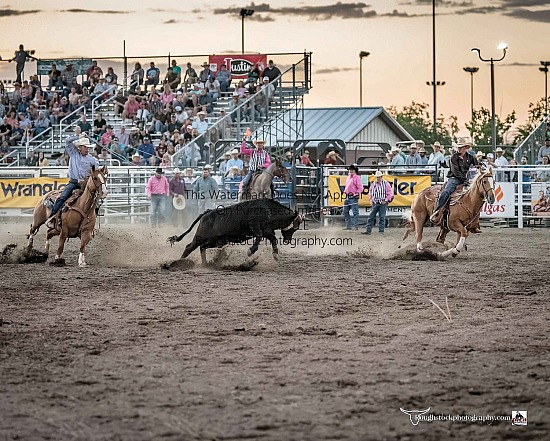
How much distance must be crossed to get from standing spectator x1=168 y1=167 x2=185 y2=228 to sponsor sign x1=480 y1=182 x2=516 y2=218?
6.92m

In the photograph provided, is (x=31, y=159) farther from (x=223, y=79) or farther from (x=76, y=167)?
(x=76, y=167)

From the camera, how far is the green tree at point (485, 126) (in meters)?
56.2

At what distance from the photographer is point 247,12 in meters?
43.8

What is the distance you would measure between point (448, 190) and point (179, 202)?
9398 mm

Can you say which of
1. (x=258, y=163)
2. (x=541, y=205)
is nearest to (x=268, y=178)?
(x=258, y=163)

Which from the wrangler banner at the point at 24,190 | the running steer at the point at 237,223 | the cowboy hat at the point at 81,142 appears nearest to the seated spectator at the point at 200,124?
the wrangler banner at the point at 24,190

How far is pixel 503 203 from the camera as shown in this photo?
21156mm

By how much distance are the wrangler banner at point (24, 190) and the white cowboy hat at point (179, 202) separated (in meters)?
2.97

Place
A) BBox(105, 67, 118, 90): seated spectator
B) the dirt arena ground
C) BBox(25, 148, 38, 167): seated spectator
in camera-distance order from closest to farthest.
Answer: the dirt arena ground → BBox(25, 148, 38, 167): seated spectator → BBox(105, 67, 118, 90): seated spectator

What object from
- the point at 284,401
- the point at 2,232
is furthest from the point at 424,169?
the point at 284,401

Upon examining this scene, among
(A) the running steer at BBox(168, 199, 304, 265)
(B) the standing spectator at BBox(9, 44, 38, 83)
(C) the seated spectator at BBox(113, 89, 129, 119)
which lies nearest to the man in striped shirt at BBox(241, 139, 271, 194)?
(A) the running steer at BBox(168, 199, 304, 265)

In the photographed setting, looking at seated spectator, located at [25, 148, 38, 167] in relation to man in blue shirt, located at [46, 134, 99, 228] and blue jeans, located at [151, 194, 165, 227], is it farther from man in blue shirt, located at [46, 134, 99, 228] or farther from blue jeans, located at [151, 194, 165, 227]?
man in blue shirt, located at [46, 134, 99, 228]

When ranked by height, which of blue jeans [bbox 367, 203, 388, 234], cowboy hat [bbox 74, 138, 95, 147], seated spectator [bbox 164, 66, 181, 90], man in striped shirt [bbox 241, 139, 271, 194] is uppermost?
seated spectator [bbox 164, 66, 181, 90]

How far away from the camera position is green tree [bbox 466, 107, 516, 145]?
5622 centimetres
